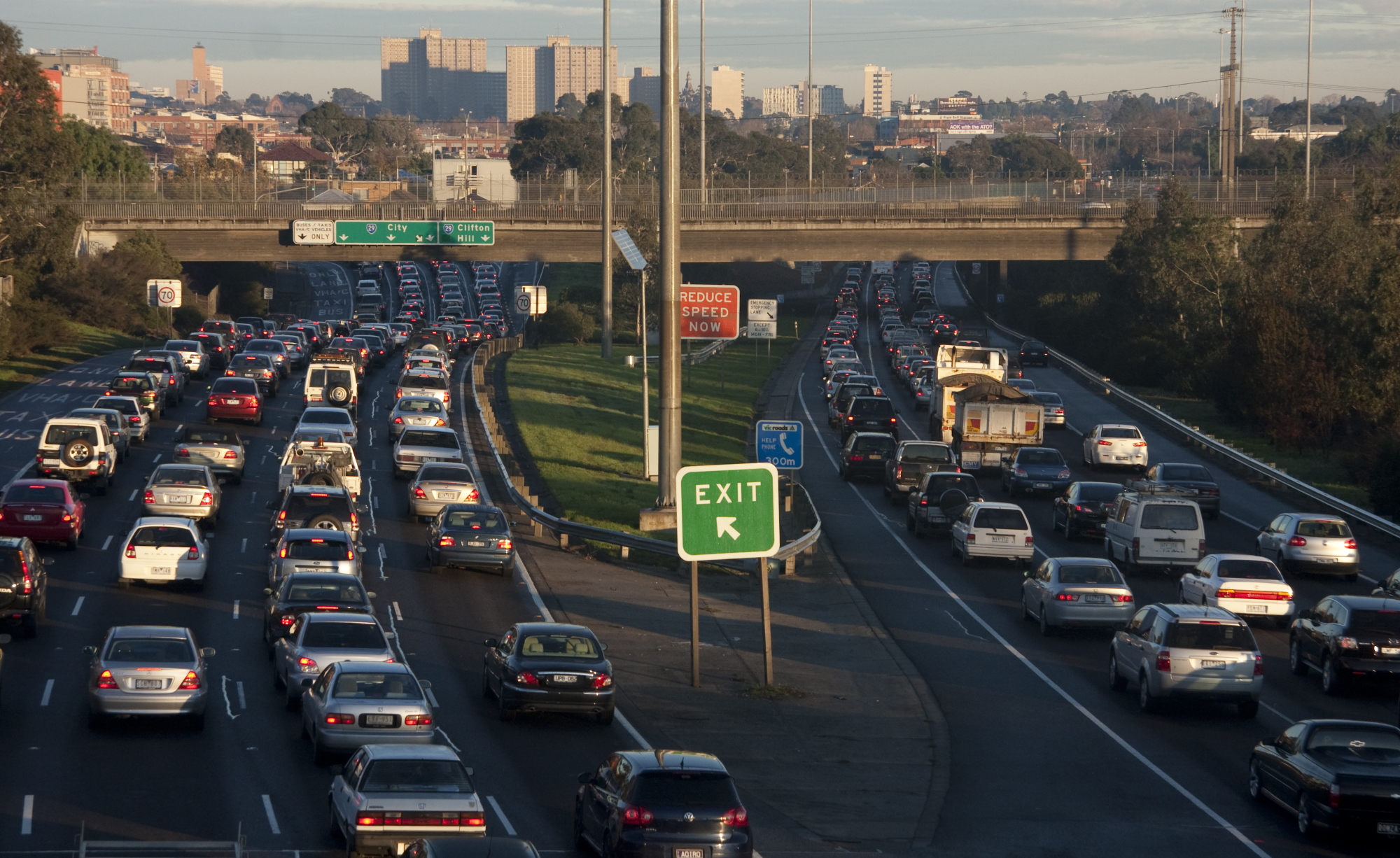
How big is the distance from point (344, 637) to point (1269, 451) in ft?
135

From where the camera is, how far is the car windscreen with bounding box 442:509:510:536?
33.1 metres

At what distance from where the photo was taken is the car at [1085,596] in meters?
28.8

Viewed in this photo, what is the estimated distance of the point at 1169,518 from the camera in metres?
34.1

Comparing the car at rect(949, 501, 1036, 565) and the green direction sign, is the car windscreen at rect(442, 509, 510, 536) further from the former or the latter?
the car at rect(949, 501, 1036, 565)

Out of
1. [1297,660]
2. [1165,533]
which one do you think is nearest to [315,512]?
[1165,533]

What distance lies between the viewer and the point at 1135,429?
50094 millimetres

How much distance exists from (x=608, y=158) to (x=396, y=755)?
2033 inches

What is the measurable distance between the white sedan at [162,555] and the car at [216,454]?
32.6 feet

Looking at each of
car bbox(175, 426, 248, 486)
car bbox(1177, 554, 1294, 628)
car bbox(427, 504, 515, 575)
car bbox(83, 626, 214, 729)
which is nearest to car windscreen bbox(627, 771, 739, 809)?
car bbox(83, 626, 214, 729)

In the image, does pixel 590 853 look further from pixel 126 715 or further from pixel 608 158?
pixel 608 158

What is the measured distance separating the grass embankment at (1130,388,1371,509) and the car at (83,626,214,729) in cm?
3323

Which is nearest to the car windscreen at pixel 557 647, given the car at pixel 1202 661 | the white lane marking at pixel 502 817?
the white lane marking at pixel 502 817

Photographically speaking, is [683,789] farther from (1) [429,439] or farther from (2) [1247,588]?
(1) [429,439]

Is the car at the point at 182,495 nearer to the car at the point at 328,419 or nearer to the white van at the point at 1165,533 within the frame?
the car at the point at 328,419
